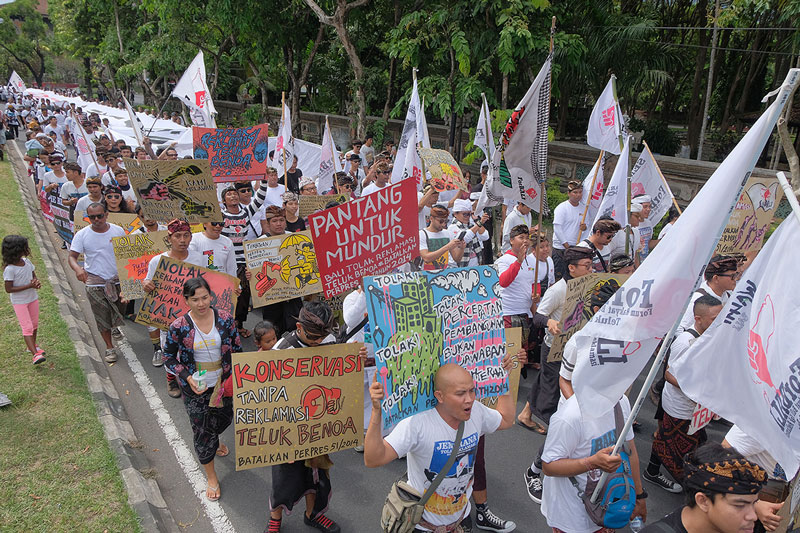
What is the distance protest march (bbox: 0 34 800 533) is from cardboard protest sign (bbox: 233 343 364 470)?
14 millimetres

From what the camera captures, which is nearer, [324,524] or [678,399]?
[324,524]

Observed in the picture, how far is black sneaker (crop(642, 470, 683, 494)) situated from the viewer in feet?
15.7

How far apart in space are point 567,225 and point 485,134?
8.66 feet

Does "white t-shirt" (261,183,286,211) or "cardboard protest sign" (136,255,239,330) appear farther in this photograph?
"white t-shirt" (261,183,286,211)

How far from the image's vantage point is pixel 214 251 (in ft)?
20.4

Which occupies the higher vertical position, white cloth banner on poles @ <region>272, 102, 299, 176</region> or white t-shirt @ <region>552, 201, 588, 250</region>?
white cloth banner on poles @ <region>272, 102, 299, 176</region>

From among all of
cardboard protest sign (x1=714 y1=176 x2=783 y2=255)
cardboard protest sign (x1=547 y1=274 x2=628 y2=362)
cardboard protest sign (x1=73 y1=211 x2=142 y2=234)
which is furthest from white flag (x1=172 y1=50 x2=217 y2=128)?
cardboard protest sign (x1=714 y1=176 x2=783 y2=255)

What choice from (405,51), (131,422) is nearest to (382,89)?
(405,51)

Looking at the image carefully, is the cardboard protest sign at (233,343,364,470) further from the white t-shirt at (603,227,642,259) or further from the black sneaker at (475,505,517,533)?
the white t-shirt at (603,227,642,259)

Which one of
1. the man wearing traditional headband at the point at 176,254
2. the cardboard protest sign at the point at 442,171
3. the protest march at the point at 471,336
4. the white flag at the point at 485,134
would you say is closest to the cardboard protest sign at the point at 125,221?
the protest march at the point at 471,336

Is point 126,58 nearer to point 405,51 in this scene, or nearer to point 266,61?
point 266,61

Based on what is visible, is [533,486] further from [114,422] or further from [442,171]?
[442,171]

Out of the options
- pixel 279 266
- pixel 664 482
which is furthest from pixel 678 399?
pixel 279 266

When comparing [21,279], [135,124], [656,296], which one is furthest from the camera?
[135,124]
